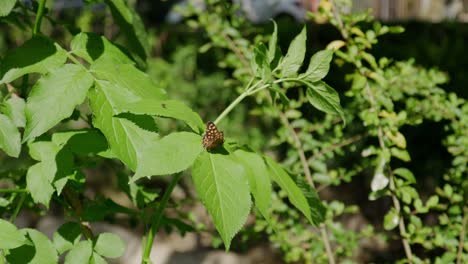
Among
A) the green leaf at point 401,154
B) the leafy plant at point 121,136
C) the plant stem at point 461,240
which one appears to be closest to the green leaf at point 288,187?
the leafy plant at point 121,136

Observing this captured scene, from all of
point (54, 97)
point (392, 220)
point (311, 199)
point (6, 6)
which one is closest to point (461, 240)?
point (392, 220)

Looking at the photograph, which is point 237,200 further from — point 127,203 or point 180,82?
point 180,82

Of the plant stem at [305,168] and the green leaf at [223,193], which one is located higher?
the green leaf at [223,193]

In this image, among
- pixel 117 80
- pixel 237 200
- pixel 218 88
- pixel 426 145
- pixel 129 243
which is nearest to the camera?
pixel 237 200

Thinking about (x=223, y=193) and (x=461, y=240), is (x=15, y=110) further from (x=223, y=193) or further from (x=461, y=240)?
(x=461, y=240)

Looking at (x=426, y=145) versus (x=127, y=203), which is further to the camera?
(x=127, y=203)

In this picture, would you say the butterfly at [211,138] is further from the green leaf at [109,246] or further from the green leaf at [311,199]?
the green leaf at [109,246]

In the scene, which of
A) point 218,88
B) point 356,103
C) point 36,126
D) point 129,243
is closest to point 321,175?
point 356,103
